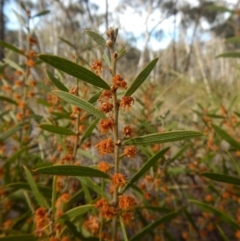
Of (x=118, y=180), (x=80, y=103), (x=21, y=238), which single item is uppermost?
(x=80, y=103)

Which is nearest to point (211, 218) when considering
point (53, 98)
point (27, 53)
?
point (53, 98)

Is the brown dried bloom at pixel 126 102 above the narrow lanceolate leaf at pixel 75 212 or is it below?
above

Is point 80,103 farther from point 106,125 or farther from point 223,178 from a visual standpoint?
point 223,178

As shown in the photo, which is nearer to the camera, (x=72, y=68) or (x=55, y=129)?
(x=72, y=68)

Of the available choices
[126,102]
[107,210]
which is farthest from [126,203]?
[126,102]

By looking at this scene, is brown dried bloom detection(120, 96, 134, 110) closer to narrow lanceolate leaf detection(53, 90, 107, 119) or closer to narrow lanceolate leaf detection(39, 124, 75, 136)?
narrow lanceolate leaf detection(53, 90, 107, 119)

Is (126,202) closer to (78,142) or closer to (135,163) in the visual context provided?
(78,142)

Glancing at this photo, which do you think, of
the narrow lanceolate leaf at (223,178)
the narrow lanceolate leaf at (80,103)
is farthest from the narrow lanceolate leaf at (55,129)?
the narrow lanceolate leaf at (223,178)

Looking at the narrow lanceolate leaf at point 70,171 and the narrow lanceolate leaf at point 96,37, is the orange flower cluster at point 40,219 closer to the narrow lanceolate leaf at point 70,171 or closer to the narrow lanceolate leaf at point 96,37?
the narrow lanceolate leaf at point 70,171

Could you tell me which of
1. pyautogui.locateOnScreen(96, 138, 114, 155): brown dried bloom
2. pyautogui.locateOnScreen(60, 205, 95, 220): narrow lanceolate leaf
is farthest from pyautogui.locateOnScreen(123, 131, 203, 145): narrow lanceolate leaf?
pyautogui.locateOnScreen(60, 205, 95, 220): narrow lanceolate leaf
